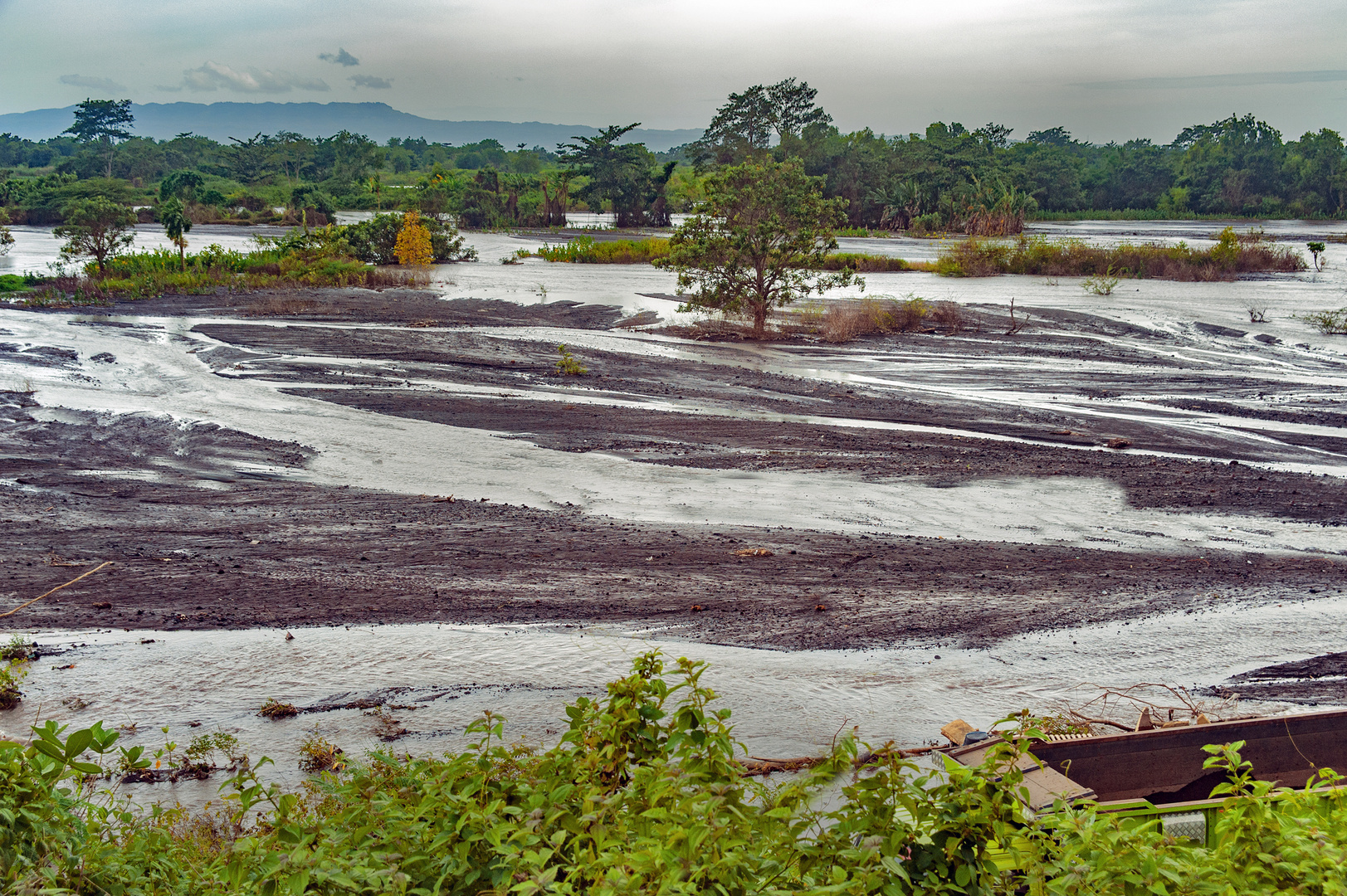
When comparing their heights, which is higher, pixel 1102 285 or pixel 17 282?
pixel 17 282

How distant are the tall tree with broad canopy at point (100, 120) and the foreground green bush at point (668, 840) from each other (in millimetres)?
131394

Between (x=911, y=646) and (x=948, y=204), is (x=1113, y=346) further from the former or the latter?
(x=948, y=204)

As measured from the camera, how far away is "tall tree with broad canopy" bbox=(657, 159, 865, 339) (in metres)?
23.0

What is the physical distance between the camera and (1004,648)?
23.8 ft

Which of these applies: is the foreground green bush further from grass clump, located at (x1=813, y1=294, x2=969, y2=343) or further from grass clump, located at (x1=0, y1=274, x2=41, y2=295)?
grass clump, located at (x1=0, y1=274, x2=41, y2=295)

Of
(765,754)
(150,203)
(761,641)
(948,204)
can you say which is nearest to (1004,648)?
(761,641)

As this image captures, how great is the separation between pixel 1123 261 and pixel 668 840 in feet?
132

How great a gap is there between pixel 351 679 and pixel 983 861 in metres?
5.53

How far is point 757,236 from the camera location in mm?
23328

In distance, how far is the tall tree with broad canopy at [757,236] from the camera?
2303 cm

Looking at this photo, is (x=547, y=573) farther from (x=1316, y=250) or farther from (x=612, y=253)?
(x=1316, y=250)

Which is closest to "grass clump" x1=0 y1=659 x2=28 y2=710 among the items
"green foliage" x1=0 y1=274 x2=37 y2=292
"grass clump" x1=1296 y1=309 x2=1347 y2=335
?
"grass clump" x1=1296 y1=309 x2=1347 y2=335

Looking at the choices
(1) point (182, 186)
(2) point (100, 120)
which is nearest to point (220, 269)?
(1) point (182, 186)

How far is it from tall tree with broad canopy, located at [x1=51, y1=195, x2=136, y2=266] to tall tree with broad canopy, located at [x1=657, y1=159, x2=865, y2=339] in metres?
22.4
